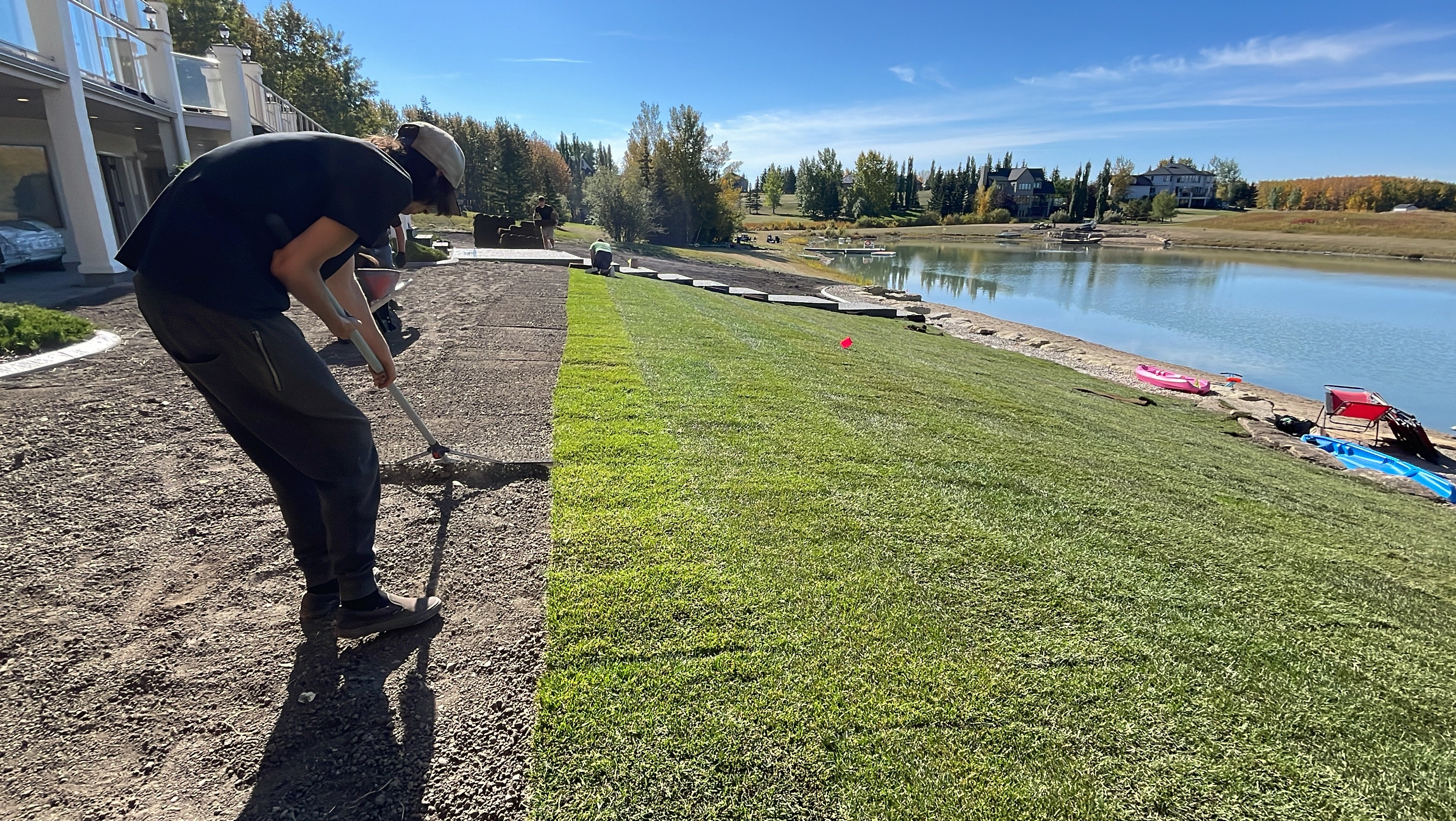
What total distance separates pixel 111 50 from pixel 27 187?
341 centimetres

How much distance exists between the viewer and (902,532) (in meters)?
3.37

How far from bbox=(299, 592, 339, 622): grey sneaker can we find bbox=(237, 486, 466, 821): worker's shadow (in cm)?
8

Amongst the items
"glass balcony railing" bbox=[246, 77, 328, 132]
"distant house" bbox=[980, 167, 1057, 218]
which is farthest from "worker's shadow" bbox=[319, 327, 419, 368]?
"distant house" bbox=[980, 167, 1057, 218]

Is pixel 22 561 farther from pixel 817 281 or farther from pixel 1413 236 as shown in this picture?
pixel 1413 236

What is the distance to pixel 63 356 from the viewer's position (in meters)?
5.21

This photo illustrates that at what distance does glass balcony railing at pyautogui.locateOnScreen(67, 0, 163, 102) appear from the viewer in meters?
8.67

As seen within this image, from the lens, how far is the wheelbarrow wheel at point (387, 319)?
252 inches

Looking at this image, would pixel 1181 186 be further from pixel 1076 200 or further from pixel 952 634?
pixel 952 634

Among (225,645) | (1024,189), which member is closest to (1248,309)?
(225,645)

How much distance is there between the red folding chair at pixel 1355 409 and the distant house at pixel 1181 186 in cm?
12311

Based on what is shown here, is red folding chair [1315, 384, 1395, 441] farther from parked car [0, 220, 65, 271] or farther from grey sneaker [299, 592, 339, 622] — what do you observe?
parked car [0, 220, 65, 271]

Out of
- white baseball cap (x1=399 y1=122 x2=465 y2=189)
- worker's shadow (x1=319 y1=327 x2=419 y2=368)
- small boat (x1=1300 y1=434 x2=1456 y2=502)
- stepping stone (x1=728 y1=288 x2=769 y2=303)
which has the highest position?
white baseball cap (x1=399 y1=122 x2=465 y2=189)

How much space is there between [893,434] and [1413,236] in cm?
9495

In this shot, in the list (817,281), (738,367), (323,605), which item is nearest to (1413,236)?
(817,281)
